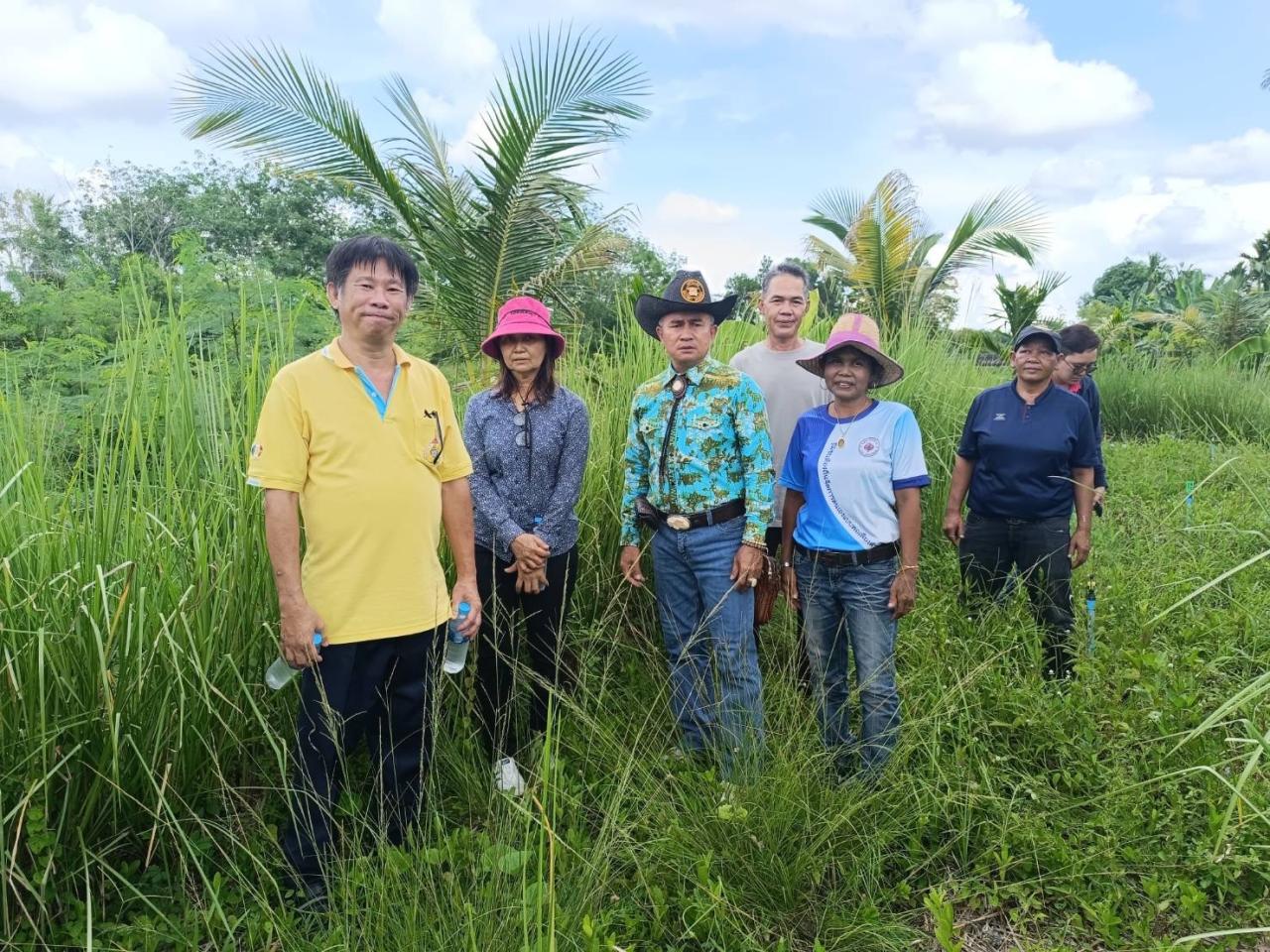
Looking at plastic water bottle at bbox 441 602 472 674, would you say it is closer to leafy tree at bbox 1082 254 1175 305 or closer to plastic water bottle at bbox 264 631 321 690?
plastic water bottle at bbox 264 631 321 690

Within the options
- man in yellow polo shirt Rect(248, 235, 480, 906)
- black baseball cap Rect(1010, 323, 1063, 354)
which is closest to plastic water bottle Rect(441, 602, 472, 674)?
man in yellow polo shirt Rect(248, 235, 480, 906)

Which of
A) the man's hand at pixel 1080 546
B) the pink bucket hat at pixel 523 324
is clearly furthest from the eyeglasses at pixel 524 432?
the man's hand at pixel 1080 546

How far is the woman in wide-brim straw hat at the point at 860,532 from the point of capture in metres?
2.61

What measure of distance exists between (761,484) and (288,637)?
157 centimetres

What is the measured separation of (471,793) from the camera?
8.30ft

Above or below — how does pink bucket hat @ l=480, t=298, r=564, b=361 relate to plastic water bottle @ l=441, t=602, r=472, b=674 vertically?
above

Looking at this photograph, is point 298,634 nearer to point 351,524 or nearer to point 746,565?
point 351,524

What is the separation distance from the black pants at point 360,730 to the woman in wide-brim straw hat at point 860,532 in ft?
4.27

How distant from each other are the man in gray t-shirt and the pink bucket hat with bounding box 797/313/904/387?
37 cm

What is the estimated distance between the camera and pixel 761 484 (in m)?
2.71

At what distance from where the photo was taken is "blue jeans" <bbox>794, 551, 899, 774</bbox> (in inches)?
102

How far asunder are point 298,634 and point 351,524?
0.32 meters

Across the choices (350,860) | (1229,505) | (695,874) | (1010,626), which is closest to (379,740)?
(350,860)

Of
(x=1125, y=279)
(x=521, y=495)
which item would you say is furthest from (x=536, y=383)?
(x=1125, y=279)
